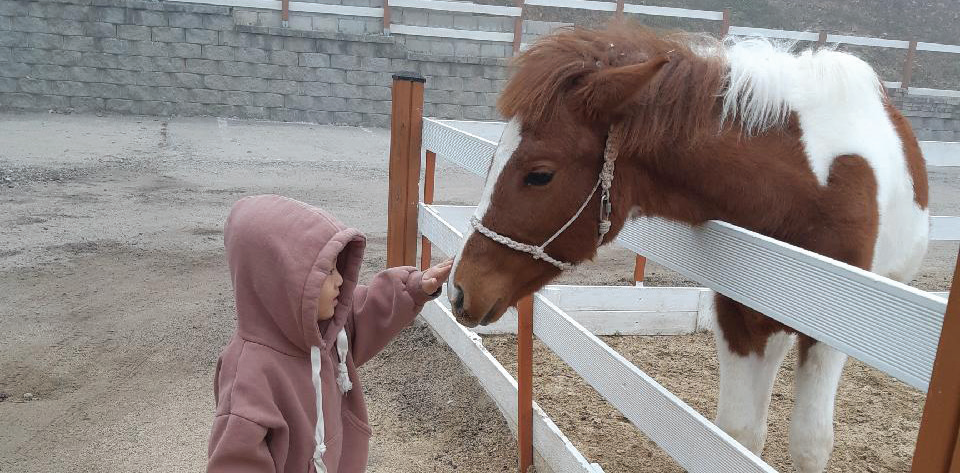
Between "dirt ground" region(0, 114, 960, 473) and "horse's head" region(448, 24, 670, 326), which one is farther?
"dirt ground" region(0, 114, 960, 473)

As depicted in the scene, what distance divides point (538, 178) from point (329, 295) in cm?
62

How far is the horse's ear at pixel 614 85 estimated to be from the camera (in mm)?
1787

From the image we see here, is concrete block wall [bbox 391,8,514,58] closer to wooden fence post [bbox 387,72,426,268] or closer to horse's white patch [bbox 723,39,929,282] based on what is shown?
wooden fence post [bbox 387,72,426,268]

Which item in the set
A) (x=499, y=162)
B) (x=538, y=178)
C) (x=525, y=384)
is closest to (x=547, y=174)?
(x=538, y=178)

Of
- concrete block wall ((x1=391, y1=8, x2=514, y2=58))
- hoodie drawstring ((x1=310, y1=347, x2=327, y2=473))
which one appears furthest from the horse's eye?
concrete block wall ((x1=391, y1=8, x2=514, y2=58))

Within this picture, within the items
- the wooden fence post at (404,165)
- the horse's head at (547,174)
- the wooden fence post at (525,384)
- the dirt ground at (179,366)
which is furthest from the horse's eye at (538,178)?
the wooden fence post at (404,165)

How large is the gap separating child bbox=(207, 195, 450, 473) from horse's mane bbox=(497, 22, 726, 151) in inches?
23.1

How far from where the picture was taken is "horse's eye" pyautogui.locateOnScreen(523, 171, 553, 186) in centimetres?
190

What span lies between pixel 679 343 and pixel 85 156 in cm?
787

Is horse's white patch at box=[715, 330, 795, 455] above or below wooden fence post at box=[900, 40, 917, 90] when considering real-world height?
below

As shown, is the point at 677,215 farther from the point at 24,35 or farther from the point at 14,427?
the point at 24,35

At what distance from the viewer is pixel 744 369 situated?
7.55 feet

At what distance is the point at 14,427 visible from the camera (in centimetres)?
321

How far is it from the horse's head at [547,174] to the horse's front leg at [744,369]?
60 cm
